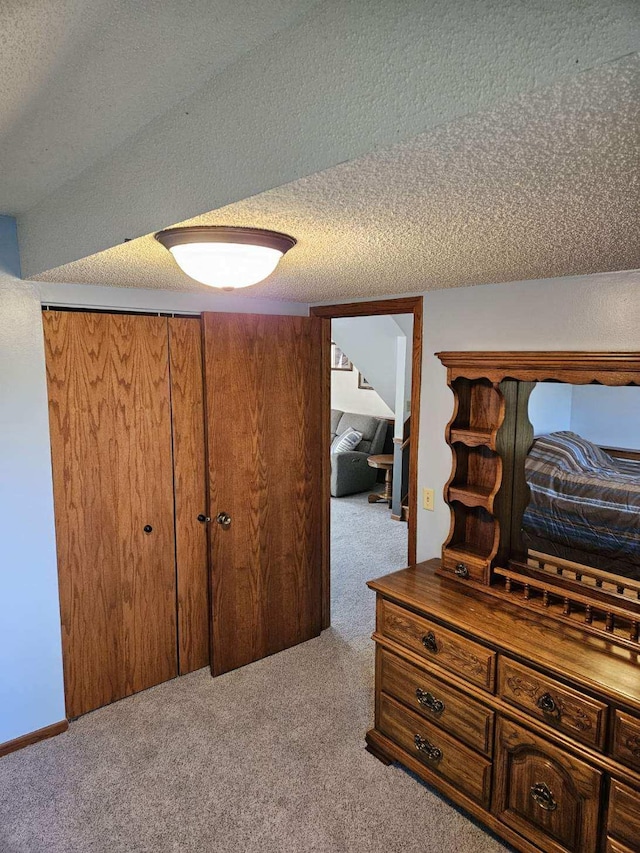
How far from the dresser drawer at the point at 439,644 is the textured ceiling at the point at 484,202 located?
51.6 inches

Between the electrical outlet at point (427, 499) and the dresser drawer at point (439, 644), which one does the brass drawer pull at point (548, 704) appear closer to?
the dresser drawer at point (439, 644)

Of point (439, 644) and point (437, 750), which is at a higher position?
point (439, 644)

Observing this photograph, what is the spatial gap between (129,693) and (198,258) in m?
2.39

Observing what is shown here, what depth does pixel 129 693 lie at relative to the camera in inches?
111

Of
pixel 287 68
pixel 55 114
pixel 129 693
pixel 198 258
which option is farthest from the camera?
pixel 129 693

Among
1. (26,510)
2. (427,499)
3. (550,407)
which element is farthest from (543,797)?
(26,510)

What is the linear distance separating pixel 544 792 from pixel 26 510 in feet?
7.39

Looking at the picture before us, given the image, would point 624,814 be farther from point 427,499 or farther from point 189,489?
point 189,489

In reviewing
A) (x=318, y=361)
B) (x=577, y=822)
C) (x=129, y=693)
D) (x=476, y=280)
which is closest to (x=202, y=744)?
(x=129, y=693)

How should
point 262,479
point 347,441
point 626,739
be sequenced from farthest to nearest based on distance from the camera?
1. point 347,441
2. point 262,479
3. point 626,739

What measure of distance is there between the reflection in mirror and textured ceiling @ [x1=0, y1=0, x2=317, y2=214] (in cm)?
157

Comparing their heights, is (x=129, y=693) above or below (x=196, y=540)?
below

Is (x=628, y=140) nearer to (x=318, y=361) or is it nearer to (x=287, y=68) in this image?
(x=287, y=68)

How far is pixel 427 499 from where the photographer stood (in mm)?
2617
